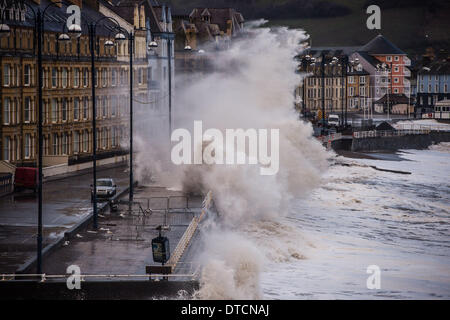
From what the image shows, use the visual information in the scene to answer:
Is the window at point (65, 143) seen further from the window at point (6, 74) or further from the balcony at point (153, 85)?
the balcony at point (153, 85)

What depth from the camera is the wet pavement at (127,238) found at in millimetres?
36125

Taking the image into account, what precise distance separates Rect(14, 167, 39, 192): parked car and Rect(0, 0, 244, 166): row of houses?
291 inches

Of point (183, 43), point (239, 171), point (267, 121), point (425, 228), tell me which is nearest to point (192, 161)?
point (239, 171)

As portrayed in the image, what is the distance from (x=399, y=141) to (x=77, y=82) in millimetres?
56514

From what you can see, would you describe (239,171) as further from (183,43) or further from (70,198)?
(183,43)

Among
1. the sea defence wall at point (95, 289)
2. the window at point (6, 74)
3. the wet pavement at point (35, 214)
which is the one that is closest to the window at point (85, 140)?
the wet pavement at point (35, 214)

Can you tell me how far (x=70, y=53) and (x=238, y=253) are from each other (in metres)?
37.2

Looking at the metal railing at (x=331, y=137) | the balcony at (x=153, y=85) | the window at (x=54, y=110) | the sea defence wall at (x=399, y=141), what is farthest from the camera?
the sea defence wall at (x=399, y=141)

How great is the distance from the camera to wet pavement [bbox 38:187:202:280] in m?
36.1

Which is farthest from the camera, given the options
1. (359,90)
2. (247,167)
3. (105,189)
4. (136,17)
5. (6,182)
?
(359,90)

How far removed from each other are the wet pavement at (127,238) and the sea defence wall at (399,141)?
60.9m

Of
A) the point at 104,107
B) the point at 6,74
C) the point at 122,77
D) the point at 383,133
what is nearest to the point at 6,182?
the point at 6,74

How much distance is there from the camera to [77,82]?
74.6 metres

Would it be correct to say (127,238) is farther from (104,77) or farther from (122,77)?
(122,77)
